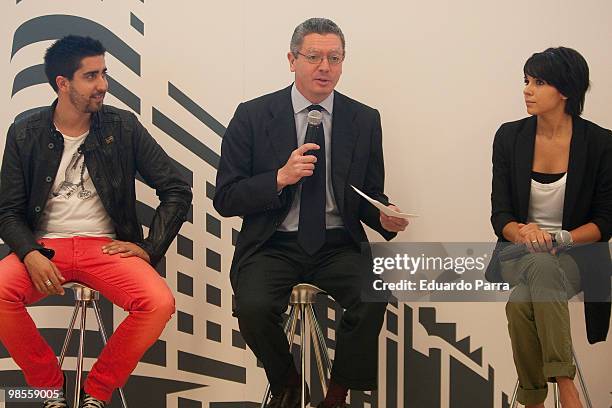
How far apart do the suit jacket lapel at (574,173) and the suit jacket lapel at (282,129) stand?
1120 mm

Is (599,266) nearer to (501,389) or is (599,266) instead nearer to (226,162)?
(501,389)

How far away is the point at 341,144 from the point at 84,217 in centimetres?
111

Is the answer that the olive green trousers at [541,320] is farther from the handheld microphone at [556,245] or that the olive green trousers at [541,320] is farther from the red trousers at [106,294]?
the red trousers at [106,294]

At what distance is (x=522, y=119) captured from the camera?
12.3 ft

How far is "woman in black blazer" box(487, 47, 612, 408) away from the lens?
11.2ft

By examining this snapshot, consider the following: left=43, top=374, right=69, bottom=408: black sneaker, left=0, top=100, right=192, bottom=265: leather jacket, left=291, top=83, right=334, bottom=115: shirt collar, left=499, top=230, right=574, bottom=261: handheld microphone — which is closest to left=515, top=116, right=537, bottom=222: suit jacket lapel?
left=499, top=230, right=574, bottom=261: handheld microphone

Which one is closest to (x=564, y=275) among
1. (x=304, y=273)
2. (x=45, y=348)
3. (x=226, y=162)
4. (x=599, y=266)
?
(x=599, y=266)

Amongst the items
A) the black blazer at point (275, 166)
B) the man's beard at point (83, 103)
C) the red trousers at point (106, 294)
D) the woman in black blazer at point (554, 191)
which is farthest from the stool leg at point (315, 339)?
the man's beard at point (83, 103)

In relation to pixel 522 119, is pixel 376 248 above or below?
below

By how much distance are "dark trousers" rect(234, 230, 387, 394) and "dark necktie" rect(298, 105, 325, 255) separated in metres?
0.05

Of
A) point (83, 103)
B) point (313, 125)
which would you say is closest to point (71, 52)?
point (83, 103)

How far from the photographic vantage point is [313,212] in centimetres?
359

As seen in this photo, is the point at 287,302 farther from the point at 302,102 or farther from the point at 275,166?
the point at 302,102

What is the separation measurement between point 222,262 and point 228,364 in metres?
0.49
